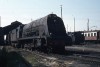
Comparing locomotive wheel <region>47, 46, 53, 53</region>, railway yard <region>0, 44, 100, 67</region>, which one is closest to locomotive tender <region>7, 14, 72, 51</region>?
locomotive wheel <region>47, 46, 53, 53</region>

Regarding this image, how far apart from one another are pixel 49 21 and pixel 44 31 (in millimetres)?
1265

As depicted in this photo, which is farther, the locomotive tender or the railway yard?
the locomotive tender

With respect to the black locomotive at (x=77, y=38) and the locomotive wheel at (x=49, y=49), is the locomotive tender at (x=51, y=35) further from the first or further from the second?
the black locomotive at (x=77, y=38)

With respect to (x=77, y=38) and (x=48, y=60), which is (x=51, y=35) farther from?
(x=77, y=38)

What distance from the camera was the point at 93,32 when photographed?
182 ft

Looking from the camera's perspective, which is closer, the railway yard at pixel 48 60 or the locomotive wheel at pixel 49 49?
the railway yard at pixel 48 60

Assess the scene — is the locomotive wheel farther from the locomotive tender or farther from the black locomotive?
the black locomotive

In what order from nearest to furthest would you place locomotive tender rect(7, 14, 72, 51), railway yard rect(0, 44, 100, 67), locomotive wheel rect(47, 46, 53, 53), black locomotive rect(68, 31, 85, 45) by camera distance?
railway yard rect(0, 44, 100, 67), locomotive tender rect(7, 14, 72, 51), locomotive wheel rect(47, 46, 53, 53), black locomotive rect(68, 31, 85, 45)

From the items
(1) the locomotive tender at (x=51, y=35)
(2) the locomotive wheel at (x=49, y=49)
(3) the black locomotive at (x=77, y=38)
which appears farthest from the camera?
(3) the black locomotive at (x=77, y=38)

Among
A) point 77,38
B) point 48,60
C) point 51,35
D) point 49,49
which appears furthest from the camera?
point 77,38

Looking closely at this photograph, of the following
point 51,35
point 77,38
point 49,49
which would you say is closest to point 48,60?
point 51,35

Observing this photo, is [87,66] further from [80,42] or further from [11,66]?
[80,42]

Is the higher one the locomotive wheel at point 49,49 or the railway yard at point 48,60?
the locomotive wheel at point 49,49

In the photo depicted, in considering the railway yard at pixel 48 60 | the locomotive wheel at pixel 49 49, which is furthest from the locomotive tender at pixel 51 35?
the railway yard at pixel 48 60
